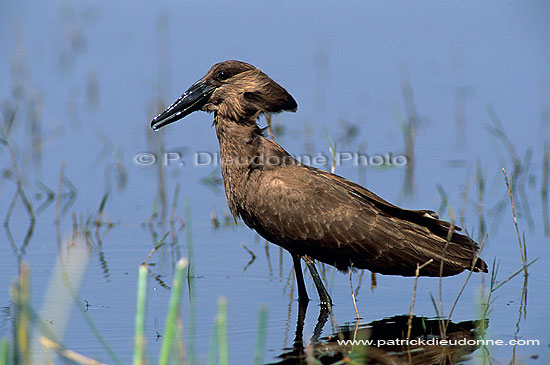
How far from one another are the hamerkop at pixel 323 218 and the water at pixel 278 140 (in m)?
0.32

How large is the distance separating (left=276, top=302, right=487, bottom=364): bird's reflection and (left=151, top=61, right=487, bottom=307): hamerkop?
42cm

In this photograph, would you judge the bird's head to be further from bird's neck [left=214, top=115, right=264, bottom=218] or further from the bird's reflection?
the bird's reflection

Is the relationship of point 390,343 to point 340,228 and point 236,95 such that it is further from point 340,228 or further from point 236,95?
point 236,95

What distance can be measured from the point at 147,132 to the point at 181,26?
376 cm

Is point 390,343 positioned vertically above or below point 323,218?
below

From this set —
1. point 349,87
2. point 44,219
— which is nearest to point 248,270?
point 44,219

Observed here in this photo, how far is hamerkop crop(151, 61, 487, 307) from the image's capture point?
6.29 m

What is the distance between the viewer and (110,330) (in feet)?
A: 19.1

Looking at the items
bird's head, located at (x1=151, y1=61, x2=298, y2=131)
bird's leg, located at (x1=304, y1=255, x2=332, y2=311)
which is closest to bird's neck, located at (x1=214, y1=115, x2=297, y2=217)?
bird's head, located at (x1=151, y1=61, x2=298, y2=131)

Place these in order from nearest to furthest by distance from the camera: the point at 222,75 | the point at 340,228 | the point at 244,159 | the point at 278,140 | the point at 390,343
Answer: the point at 390,343 < the point at 340,228 < the point at 244,159 < the point at 222,75 < the point at 278,140

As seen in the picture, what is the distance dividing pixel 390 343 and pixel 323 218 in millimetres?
1081

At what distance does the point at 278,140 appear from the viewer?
425 inches

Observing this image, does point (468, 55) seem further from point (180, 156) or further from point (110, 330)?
point (110, 330)

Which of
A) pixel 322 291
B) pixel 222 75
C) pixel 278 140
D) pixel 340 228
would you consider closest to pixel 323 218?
pixel 340 228
